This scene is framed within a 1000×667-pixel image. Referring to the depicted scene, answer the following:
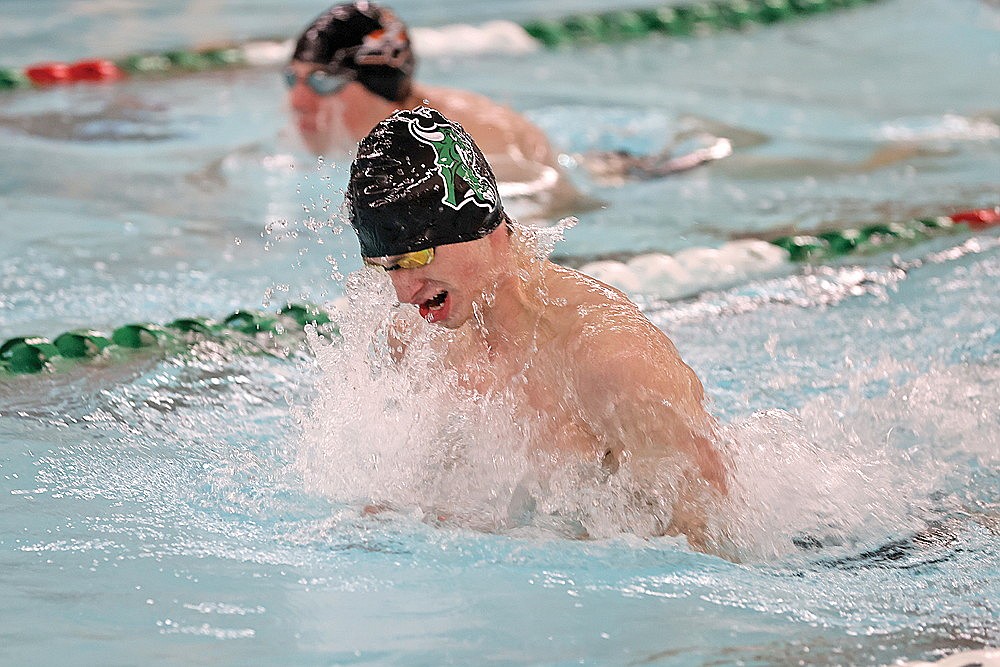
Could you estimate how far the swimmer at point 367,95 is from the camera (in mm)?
3910

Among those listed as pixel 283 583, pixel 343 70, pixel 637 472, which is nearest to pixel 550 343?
pixel 637 472

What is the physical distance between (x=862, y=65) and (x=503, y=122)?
108 inches

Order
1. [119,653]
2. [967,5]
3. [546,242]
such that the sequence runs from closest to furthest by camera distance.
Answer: [119,653]
[546,242]
[967,5]

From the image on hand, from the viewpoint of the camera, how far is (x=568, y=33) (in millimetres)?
6793

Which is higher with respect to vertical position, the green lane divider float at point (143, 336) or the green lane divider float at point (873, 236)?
the green lane divider float at point (143, 336)

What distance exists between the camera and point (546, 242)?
2088mm

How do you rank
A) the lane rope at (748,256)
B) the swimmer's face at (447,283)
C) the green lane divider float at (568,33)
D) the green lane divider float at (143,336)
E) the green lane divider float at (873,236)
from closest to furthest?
the swimmer's face at (447,283), the green lane divider float at (143,336), the lane rope at (748,256), the green lane divider float at (873,236), the green lane divider float at (568,33)

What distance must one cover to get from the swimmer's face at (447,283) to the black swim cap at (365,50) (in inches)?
80.9

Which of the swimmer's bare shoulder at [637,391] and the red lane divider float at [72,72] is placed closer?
the swimmer's bare shoulder at [637,391]

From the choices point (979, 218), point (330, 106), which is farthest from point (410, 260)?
point (979, 218)

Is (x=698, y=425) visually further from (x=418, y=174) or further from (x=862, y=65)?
(x=862, y=65)

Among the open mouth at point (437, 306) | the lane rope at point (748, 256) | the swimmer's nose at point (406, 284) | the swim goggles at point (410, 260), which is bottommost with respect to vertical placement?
the lane rope at point (748, 256)

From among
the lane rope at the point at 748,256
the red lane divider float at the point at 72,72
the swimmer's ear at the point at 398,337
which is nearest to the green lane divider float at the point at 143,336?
the swimmer's ear at the point at 398,337

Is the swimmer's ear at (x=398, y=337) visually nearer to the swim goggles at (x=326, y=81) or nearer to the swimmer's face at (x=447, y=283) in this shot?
the swimmer's face at (x=447, y=283)
